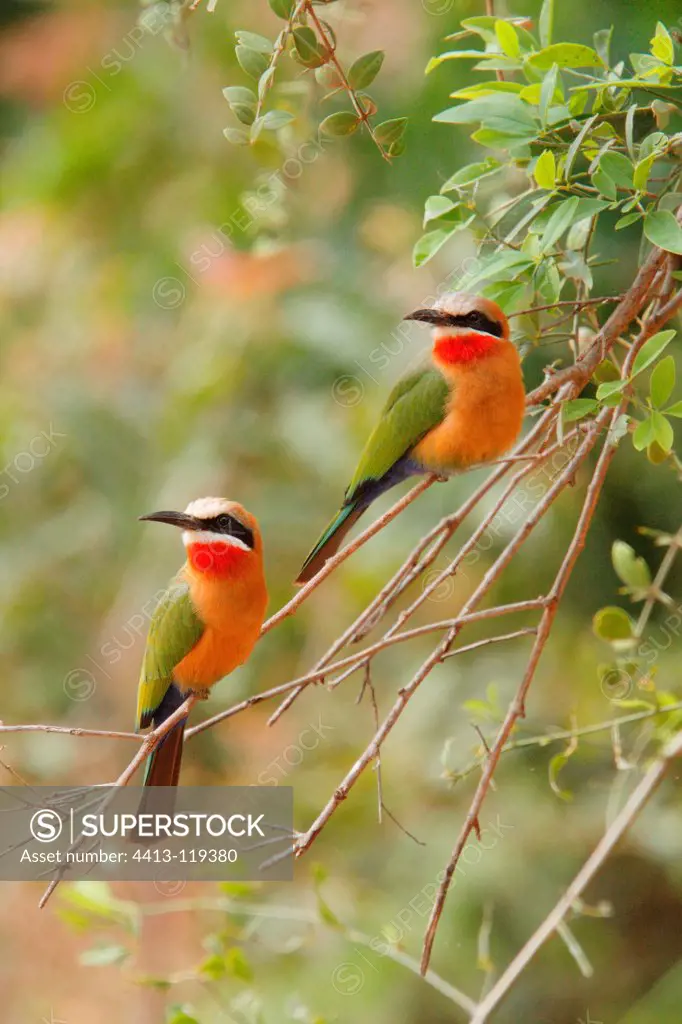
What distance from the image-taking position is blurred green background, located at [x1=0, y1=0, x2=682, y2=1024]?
1.66m

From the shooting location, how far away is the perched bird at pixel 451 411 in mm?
839

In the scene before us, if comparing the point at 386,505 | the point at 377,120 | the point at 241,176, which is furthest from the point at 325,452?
the point at 241,176

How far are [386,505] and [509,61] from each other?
910 millimetres

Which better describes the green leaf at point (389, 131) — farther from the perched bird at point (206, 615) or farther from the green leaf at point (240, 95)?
the perched bird at point (206, 615)

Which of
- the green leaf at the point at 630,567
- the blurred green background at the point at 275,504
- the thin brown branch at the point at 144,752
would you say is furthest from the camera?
the blurred green background at the point at 275,504

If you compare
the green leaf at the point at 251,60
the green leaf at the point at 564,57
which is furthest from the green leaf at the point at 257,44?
the green leaf at the point at 564,57

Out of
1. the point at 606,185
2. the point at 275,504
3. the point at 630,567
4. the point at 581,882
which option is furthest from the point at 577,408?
the point at 275,504

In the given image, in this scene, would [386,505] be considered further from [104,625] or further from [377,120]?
[104,625]

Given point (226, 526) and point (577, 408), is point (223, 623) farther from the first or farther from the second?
point (577, 408)

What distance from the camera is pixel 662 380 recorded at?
83 centimetres

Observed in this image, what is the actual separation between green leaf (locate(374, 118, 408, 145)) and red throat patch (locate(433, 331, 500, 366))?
0.61ft

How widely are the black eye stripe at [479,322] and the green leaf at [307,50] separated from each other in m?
0.22

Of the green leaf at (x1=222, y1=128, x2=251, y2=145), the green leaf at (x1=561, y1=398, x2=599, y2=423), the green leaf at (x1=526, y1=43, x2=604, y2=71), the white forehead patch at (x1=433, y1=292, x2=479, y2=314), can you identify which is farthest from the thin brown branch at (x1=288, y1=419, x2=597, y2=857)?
the green leaf at (x1=222, y1=128, x2=251, y2=145)

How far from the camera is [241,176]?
2453 millimetres
